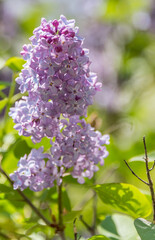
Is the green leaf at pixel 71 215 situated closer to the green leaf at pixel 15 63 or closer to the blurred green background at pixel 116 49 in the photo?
the green leaf at pixel 15 63

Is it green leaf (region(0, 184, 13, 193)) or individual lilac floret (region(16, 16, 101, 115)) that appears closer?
individual lilac floret (region(16, 16, 101, 115))

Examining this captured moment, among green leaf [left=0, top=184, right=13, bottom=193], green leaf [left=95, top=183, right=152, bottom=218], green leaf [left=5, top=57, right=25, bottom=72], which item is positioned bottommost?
green leaf [left=95, top=183, right=152, bottom=218]

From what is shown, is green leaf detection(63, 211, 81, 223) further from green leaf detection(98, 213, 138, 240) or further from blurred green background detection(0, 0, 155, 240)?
blurred green background detection(0, 0, 155, 240)

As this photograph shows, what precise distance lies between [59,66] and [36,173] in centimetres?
21

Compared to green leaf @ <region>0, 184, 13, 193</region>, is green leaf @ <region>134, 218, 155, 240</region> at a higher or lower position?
lower

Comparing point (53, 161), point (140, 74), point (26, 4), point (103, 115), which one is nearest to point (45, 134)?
Answer: point (53, 161)

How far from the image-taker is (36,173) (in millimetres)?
781

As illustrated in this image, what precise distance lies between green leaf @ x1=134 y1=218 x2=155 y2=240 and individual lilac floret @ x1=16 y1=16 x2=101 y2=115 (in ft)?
0.72

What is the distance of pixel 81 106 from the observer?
750 millimetres

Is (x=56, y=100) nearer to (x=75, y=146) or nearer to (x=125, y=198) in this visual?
(x=75, y=146)

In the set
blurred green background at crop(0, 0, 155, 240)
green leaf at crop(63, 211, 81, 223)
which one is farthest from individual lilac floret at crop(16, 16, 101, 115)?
blurred green background at crop(0, 0, 155, 240)

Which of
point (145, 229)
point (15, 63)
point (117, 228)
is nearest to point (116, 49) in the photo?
point (15, 63)

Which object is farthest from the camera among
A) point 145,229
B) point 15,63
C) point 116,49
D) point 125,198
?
point 116,49

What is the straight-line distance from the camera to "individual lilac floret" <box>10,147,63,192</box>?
780 millimetres
